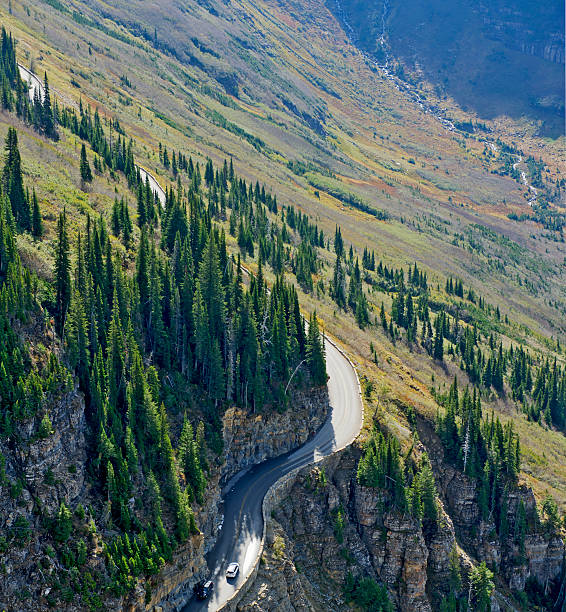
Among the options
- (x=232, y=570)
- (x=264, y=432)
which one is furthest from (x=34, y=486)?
(x=264, y=432)

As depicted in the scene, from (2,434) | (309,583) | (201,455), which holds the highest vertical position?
(2,434)

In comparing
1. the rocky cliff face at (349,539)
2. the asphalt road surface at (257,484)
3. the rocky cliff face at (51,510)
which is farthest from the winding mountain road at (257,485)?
the rocky cliff face at (349,539)

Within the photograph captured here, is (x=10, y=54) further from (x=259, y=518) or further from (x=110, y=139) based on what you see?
(x=259, y=518)

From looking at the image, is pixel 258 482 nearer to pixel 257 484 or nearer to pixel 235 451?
pixel 257 484

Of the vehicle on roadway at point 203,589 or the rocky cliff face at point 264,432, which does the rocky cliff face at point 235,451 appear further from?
the vehicle on roadway at point 203,589

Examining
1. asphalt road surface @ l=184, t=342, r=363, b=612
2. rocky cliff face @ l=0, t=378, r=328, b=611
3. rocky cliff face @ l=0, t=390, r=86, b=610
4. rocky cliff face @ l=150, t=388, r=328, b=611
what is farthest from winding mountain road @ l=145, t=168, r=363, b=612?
rocky cliff face @ l=0, t=390, r=86, b=610

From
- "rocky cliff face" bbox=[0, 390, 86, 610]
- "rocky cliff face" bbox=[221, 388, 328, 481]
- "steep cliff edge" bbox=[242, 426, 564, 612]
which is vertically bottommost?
"steep cliff edge" bbox=[242, 426, 564, 612]

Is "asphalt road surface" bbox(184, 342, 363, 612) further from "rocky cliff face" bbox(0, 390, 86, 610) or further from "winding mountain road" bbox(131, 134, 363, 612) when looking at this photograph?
"rocky cliff face" bbox(0, 390, 86, 610)

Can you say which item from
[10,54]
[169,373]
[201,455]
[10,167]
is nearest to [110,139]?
[10,54]
